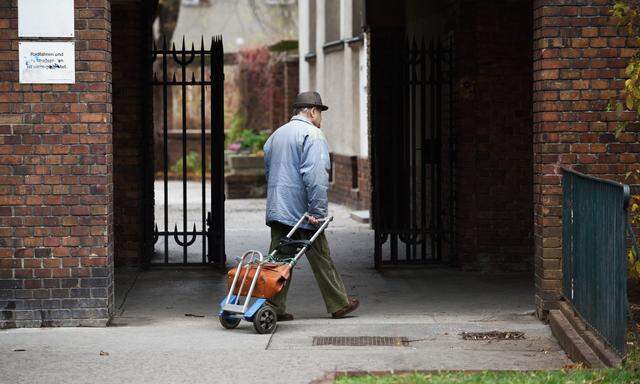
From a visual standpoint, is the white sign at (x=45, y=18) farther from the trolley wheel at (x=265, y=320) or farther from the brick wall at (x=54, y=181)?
the trolley wheel at (x=265, y=320)

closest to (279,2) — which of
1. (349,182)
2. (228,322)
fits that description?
(349,182)

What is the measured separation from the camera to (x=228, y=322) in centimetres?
943

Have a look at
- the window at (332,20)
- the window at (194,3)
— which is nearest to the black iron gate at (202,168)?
the window at (332,20)

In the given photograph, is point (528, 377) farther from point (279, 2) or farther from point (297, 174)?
point (279, 2)

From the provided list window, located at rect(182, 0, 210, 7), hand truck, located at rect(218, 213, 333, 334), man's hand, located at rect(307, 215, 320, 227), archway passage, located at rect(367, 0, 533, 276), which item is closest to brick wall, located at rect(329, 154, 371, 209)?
archway passage, located at rect(367, 0, 533, 276)

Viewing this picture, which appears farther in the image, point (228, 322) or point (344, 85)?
point (344, 85)

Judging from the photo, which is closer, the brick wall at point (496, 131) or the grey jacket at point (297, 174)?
the grey jacket at point (297, 174)

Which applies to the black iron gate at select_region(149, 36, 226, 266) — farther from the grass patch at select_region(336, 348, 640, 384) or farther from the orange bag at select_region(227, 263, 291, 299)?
the grass patch at select_region(336, 348, 640, 384)

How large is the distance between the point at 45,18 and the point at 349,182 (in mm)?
14692

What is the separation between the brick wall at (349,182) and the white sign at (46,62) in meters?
11.6

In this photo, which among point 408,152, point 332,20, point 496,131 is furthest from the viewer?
point 332,20

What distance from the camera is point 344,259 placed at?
14.7 meters

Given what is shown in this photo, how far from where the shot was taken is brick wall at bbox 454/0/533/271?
13.1 meters

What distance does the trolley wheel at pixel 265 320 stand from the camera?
359 inches
